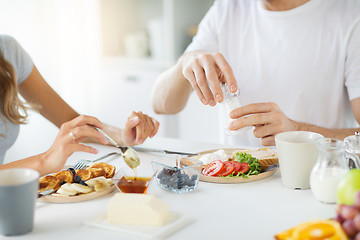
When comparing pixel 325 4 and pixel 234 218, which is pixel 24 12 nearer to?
pixel 325 4

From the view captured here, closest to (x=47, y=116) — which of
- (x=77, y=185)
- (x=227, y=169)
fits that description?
(x=77, y=185)

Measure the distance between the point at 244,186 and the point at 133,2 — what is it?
2.91m

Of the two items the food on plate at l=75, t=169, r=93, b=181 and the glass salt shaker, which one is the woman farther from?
the glass salt shaker

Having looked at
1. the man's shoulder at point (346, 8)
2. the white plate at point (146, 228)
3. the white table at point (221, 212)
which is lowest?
the white table at point (221, 212)

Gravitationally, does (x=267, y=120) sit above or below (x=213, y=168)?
above

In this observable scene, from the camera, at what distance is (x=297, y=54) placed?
6.29ft

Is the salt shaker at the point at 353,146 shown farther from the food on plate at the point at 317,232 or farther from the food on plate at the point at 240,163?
the food on plate at the point at 317,232

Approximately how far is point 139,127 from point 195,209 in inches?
18.6

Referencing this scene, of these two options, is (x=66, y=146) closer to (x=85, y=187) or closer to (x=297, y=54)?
(x=85, y=187)

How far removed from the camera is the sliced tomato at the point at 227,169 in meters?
1.25

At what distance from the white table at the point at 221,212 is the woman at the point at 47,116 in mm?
202

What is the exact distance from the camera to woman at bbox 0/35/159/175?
4.18ft


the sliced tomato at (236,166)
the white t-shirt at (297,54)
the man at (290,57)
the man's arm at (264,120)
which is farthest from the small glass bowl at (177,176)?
the white t-shirt at (297,54)

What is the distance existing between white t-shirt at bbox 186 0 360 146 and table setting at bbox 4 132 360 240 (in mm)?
683
